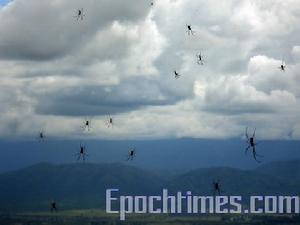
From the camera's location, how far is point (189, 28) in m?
74.9

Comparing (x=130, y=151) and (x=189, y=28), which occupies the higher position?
(x=189, y=28)

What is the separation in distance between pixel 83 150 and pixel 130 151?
31.9 ft

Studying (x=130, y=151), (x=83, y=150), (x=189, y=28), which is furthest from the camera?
(x=130, y=151)

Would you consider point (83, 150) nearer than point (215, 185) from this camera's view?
Yes

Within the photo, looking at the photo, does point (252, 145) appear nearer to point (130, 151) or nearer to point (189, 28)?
point (189, 28)

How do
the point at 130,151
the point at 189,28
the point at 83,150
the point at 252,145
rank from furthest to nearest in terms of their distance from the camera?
the point at 130,151 < the point at 83,150 < the point at 189,28 < the point at 252,145

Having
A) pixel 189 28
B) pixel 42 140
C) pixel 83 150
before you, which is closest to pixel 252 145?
pixel 189 28

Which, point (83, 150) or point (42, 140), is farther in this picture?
point (42, 140)

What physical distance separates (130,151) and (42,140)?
47.6ft

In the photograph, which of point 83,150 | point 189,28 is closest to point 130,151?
point 83,150

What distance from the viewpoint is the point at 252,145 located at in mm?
69688

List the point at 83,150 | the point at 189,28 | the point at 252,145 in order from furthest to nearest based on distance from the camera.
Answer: the point at 83,150 → the point at 189,28 → the point at 252,145

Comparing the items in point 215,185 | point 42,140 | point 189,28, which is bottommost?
point 215,185

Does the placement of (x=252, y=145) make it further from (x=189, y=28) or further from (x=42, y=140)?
(x=42, y=140)
